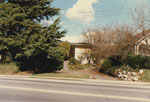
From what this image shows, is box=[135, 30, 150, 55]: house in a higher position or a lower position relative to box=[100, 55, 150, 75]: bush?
higher

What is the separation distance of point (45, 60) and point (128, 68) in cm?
1144

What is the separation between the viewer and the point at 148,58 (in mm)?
13773

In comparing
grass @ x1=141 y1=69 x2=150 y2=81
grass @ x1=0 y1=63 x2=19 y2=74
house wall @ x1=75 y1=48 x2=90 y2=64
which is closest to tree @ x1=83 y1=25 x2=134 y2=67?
house wall @ x1=75 y1=48 x2=90 y2=64

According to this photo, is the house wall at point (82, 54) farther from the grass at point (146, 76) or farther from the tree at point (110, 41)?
the grass at point (146, 76)

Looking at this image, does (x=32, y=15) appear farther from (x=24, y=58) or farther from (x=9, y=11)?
(x=24, y=58)

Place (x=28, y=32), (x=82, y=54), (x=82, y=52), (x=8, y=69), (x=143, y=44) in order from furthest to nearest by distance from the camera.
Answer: (x=82, y=52) < (x=82, y=54) < (x=143, y=44) < (x=8, y=69) < (x=28, y=32)

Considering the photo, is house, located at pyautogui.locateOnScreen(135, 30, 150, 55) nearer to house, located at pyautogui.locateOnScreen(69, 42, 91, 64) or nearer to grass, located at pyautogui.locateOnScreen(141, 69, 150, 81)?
grass, located at pyautogui.locateOnScreen(141, 69, 150, 81)

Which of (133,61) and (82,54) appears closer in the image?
(133,61)

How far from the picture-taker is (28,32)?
1499 centimetres

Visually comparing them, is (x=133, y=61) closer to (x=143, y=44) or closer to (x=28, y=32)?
(x=143, y=44)

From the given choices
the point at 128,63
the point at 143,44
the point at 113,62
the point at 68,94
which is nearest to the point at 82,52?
the point at 113,62

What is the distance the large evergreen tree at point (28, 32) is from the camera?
47.2 ft

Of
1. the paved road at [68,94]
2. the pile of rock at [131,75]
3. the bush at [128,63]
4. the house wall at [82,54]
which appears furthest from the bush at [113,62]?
the paved road at [68,94]

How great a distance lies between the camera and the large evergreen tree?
14383 millimetres
